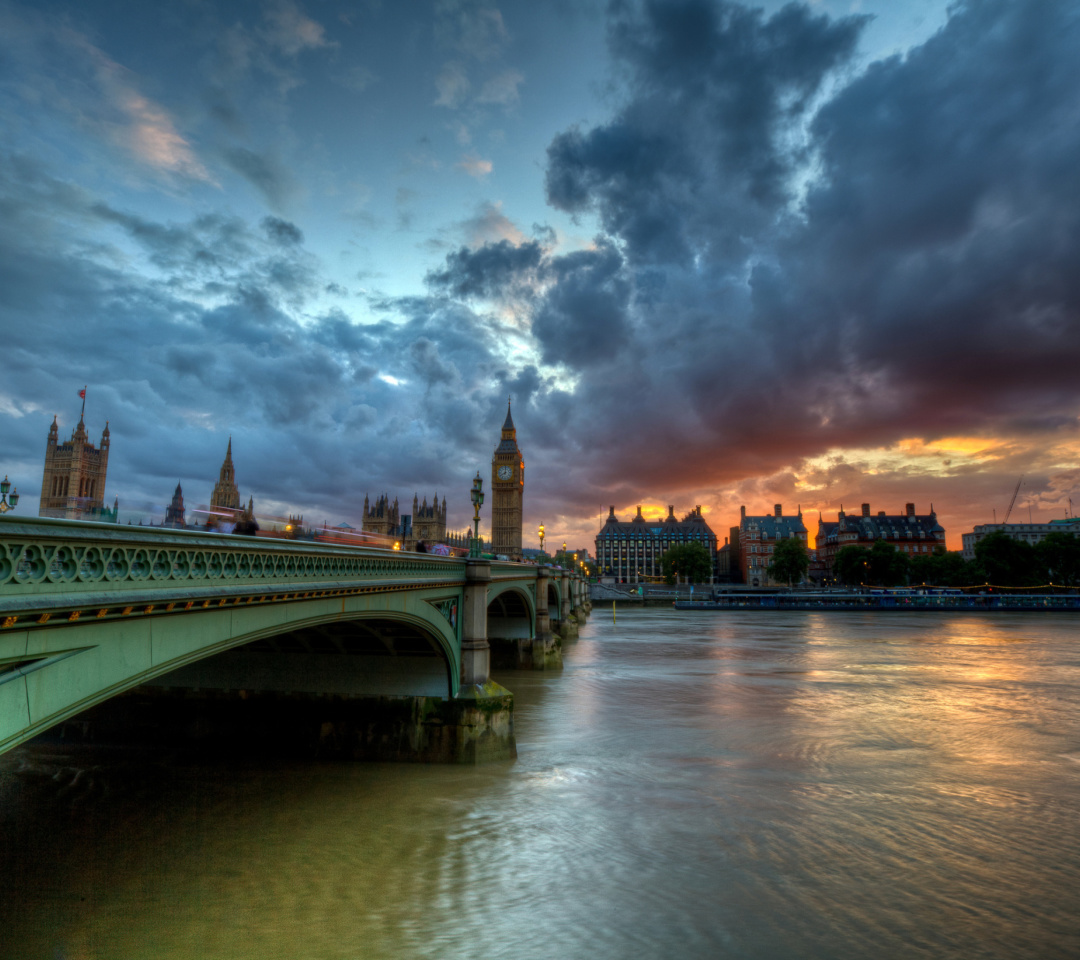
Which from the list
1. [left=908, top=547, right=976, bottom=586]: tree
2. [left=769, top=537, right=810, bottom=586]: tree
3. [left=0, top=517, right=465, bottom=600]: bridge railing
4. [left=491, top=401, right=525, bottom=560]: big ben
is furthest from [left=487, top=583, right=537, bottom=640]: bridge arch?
[left=491, top=401, right=525, bottom=560]: big ben

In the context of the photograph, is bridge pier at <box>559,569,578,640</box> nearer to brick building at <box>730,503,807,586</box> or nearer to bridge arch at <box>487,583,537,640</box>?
bridge arch at <box>487,583,537,640</box>

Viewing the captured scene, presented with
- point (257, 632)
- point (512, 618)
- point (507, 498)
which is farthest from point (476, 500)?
point (507, 498)

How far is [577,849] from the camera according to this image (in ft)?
42.0

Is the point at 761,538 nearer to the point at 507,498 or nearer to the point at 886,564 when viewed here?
the point at 886,564

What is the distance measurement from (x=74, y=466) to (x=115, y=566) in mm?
72955

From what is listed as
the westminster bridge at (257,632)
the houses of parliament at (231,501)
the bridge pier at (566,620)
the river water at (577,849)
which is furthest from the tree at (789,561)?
the westminster bridge at (257,632)

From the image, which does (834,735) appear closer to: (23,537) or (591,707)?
(591,707)

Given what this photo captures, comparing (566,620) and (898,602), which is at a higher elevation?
(898,602)

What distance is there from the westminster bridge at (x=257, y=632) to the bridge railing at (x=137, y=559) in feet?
0.06

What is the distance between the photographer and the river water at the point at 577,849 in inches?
382

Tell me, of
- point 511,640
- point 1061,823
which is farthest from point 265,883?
point 511,640

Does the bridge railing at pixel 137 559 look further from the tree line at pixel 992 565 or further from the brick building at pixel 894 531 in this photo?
the brick building at pixel 894 531

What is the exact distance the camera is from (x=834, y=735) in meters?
23.0

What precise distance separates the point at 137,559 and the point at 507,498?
561 feet
